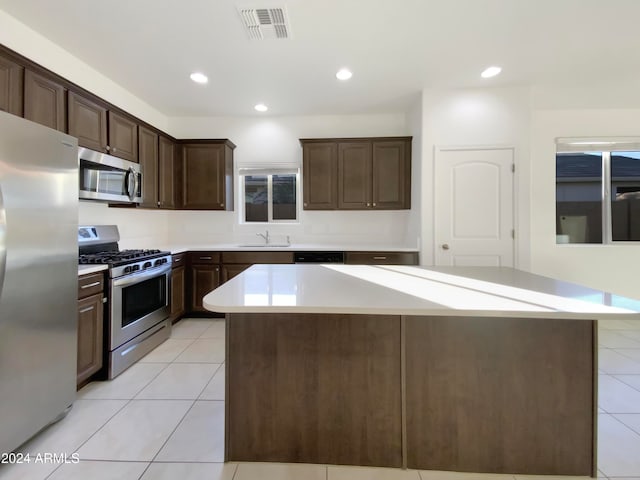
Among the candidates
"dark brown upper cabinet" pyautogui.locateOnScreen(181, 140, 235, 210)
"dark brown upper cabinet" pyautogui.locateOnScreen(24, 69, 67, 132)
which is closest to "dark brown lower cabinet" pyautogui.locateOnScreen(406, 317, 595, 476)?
"dark brown upper cabinet" pyautogui.locateOnScreen(24, 69, 67, 132)

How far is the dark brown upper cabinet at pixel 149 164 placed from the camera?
3350 mm

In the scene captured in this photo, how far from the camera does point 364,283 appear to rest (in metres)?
1.75

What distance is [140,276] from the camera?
273cm

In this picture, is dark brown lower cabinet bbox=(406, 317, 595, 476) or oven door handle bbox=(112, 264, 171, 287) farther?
oven door handle bbox=(112, 264, 171, 287)

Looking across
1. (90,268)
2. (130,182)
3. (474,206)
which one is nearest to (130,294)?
(90,268)

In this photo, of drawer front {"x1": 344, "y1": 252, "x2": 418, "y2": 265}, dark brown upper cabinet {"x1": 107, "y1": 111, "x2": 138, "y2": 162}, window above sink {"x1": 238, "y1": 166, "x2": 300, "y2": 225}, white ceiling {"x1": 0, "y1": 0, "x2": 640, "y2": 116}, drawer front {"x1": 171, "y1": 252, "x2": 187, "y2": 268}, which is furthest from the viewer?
window above sink {"x1": 238, "y1": 166, "x2": 300, "y2": 225}

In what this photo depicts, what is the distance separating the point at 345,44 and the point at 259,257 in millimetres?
2412

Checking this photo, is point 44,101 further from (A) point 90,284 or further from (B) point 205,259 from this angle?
(B) point 205,259

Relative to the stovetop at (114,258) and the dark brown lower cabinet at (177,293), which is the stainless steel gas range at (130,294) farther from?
the dark brown lower cabinet at (177,293)

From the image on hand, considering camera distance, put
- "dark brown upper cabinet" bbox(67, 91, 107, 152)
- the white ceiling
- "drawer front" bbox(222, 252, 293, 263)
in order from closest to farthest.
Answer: the white ceiling, "dark brown upper cabinet" bbox(67, 91, 107, 152), "drawer front" bbox(222, 252, 293, 263)

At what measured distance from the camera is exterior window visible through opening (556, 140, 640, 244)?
3.86 meters

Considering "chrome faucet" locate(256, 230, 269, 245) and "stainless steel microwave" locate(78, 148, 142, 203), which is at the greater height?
"stainless steel microwave" locate(78, 148, 142, 203)

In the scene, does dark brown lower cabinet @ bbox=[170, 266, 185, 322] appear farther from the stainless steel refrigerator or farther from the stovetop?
the stainless steel refrigerator

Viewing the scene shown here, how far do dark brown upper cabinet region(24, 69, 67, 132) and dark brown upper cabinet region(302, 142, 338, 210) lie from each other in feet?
8.01
